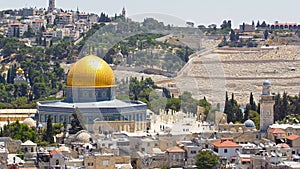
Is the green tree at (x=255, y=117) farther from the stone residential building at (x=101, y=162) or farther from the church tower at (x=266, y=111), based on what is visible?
the stone residential building at (x=101, y=162)

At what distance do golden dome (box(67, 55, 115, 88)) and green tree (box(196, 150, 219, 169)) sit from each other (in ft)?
21.3

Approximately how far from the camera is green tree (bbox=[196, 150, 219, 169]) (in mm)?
19906

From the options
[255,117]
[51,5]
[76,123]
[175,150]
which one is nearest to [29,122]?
[76,123]

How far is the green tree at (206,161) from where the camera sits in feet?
65.3

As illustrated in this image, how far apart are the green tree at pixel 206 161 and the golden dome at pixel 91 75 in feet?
21.3

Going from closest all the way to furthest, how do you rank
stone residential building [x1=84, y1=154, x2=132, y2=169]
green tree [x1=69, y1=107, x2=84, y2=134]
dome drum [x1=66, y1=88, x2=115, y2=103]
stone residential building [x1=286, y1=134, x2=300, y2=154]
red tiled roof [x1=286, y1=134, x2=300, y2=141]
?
stone residential building [x1=84, y1=154, x2=132, y2=169] < stone residential building [x1=286, y1=134, x2=300, y2=154] < red tiled roof [x1=286, y1=134, x2=300, y2=141] < green tree [x1=69, y1=107, x2=84, y2=134] < dome drum [x1=66, y1=88, x2=115, y2=103]

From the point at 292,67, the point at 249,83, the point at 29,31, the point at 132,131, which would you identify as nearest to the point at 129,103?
the point at 132,131

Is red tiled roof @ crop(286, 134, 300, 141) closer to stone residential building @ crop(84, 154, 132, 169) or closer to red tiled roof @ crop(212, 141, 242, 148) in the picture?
red tiled roof @ crop(212, 141, 242, 148)

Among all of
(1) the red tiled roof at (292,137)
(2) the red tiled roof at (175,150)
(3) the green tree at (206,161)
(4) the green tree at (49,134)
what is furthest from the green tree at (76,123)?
(1) the red tiled roof at (292,137)

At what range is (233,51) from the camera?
55.3 m

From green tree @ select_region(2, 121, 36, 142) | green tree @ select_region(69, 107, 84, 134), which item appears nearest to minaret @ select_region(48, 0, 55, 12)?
green tree @ select_region(69, 107, 84, 134)

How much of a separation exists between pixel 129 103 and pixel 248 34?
36853mm

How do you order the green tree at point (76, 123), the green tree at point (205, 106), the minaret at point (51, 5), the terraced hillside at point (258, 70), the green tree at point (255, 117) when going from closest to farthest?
1. the green tree at point (76, 123)
2. the green tree at point (205, 106)
3. the green tree at point (255, 117)
4. the terraced hillside at point (258, 70)
5. the minaret at point (51, 5)

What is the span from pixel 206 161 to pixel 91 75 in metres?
7.00
